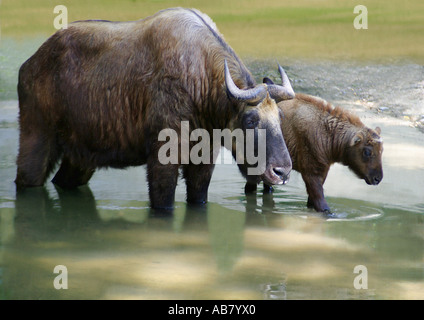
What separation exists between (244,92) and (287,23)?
9.36 metres

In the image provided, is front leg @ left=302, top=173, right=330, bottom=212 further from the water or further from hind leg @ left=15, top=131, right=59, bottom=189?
hind leg @ left=15, top=131, right=59, bottom=189

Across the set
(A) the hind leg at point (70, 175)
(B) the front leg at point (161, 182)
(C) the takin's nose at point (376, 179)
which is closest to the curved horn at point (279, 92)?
(B) the front leg at point (161, 182)

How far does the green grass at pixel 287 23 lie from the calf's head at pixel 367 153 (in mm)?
7124

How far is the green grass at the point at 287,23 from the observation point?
16.6m

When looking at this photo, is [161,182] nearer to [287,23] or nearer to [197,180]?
[197,180]

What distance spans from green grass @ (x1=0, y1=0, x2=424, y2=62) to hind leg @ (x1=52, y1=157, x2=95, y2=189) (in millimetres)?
6781

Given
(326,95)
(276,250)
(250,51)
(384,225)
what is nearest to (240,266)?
(276,250)

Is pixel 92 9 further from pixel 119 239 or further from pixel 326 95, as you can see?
pixel 119 239

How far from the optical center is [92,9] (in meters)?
17.3

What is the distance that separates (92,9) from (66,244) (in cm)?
1047

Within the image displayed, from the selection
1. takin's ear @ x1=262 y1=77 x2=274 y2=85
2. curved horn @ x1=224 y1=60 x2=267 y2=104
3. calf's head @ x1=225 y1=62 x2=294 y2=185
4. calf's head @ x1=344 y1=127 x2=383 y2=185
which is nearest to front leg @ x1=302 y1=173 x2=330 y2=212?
calf's head @ x1=344 y1=127 x2=383 y2=185

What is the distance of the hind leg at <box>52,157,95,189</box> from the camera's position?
10227 mm

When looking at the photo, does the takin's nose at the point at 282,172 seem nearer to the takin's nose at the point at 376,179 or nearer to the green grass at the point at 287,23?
the takin's nose at the point at 376,179

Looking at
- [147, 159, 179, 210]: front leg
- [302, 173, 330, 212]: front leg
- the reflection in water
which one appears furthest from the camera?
[302, 173, 330, 212]: front leg
